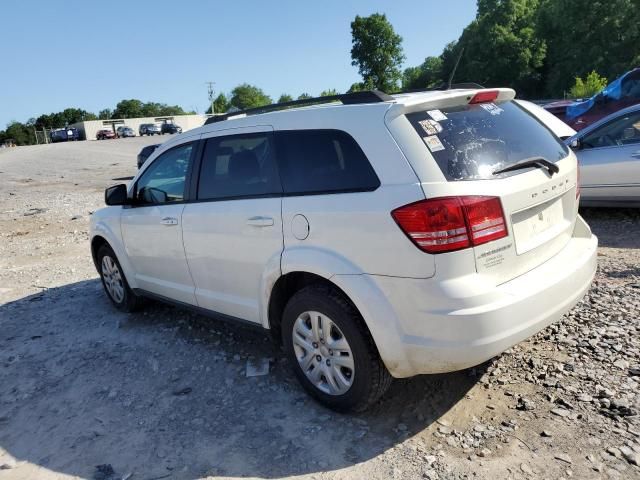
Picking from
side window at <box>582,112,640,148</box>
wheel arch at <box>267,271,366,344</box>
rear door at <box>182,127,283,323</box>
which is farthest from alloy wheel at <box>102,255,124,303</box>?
side window at <box>582,112,640,148</box>

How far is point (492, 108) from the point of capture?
3160 millimetres

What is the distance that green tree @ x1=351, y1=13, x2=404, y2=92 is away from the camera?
7782 centimetres

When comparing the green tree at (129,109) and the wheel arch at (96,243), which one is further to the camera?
the green tree at (129,109)

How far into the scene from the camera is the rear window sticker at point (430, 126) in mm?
2768

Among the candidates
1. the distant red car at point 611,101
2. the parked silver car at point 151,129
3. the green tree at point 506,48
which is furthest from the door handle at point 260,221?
the parked silver car at point 151,129

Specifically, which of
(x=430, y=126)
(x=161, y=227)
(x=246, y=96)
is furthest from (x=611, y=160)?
(x=246, y=96)

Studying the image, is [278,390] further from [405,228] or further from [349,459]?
[405,228]

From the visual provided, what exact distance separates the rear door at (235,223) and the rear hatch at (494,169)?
1002mm

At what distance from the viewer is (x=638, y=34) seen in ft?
155

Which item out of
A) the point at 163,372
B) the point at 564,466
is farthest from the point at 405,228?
the point at 163,372

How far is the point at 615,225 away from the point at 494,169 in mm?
4864

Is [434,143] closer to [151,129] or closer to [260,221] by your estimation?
[260,221]

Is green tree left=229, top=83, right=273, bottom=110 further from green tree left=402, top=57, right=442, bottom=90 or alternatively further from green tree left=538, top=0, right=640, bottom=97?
green tree left=538, top=0, right=640, bottom=97

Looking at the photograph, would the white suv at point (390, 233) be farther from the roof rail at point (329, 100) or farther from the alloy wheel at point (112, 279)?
the alloy wheel at point (112, 279)
